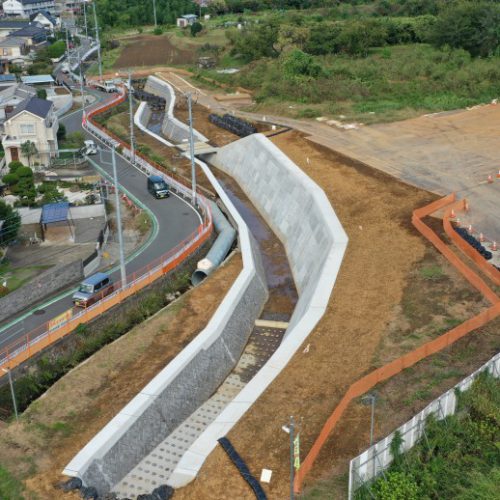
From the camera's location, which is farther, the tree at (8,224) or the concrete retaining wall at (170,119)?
the concrete retaining wall at (170,119)

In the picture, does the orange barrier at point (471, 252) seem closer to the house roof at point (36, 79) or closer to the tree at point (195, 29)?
the house roof at point (36, 79)

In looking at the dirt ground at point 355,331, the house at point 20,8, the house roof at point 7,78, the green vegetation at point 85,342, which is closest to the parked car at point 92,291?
the green vegetation at point 85,342

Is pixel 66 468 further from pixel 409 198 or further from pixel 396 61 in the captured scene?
pixel 396 61

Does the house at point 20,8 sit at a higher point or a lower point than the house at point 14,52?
higher

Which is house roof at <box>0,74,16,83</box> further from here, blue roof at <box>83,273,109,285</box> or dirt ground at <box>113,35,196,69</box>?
blue roof at <box>83,273,109,285</box>

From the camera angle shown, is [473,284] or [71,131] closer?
[473,284]

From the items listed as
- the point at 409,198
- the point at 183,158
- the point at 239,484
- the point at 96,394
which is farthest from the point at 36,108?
the point at 239,484

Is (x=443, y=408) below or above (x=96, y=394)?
above

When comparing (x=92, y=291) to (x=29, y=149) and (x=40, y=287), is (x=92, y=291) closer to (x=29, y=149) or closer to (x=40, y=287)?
(x=40, y=287)
